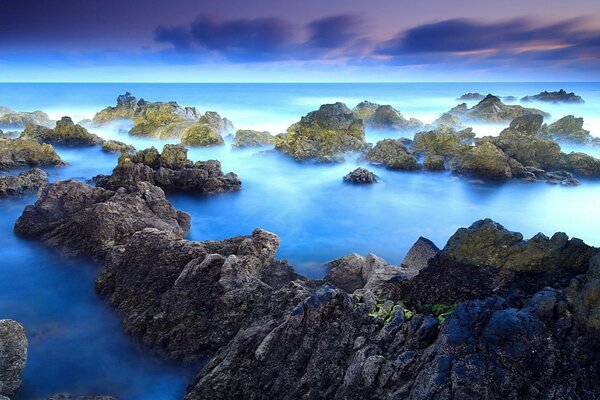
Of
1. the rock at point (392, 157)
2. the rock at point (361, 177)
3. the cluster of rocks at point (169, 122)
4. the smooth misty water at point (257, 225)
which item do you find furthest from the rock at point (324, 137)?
the cluster of rocks at point (169, 122)

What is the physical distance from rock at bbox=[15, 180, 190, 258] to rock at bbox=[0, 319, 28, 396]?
5771 mm

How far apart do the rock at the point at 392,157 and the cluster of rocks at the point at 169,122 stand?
611 inches

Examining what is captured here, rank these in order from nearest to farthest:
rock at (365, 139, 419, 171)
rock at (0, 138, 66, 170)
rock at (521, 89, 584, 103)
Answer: rock at (0, 138, 66, 170) → rock at (365, 139, 419, 171) → rock at (521, 89, 584, 103)

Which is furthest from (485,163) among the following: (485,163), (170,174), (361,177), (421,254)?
(170,174)

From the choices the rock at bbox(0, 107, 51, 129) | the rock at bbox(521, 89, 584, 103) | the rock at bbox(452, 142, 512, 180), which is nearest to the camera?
the rock at bbox(452, 142, 512, 180)

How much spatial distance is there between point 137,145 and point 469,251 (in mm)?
37837

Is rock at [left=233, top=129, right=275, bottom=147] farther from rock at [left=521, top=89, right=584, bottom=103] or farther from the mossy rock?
rock at [left=521, top=89, right=584, bottom=103]

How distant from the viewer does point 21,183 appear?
74.3ft

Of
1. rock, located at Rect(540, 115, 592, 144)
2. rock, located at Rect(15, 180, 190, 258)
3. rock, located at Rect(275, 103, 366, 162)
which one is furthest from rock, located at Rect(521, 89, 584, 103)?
rock, located at Rect(15, 180, 190, 258)

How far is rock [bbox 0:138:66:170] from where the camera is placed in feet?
91.2

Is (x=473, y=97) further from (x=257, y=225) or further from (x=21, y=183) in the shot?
(x=21, y=183)

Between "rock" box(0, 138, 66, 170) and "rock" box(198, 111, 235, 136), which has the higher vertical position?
→ "rock" box(198, 111, 235, 136)

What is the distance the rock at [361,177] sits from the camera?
28.3 meters

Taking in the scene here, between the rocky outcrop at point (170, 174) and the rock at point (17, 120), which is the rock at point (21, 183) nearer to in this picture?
the rocky outcrop at point (170, 174)
